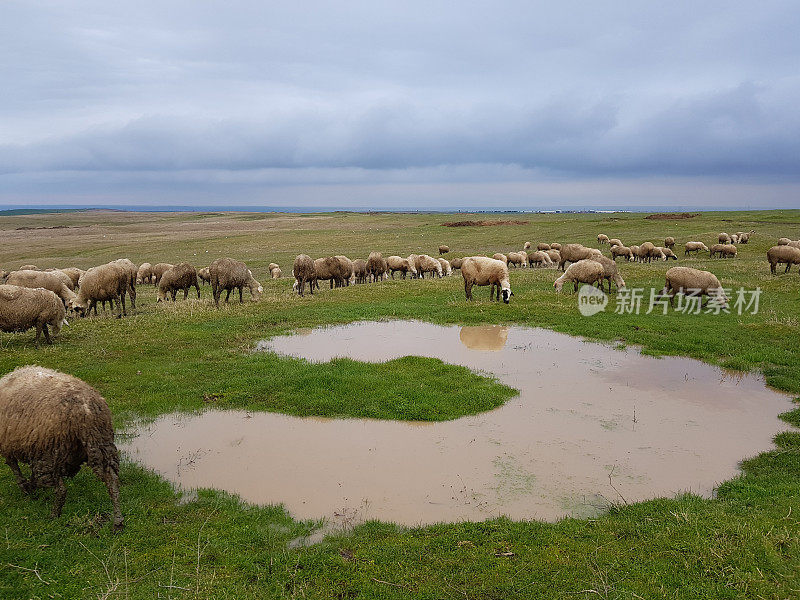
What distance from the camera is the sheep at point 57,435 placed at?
6.95 meters

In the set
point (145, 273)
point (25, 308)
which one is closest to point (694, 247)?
point (145, 273)

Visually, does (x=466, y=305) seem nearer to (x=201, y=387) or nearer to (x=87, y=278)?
(x=201, y=387)

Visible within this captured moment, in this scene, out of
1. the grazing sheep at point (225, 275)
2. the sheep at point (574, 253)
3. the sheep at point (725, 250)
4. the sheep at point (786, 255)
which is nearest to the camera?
the grazing sheep at point (225, 275)

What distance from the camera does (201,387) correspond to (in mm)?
12750

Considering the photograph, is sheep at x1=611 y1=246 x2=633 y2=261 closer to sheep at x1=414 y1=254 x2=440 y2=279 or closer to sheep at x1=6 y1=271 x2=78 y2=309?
sheep at x1=414 y1=254 x2=440 y2=279

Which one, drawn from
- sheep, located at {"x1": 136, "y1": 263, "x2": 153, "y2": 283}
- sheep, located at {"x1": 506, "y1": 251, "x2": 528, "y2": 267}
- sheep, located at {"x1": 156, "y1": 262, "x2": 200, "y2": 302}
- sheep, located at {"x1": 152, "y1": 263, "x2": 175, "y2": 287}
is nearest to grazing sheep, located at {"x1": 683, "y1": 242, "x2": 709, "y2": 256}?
sheep, located at {"x1": 506, "y1": 251, "x2": 528, "y2": 267}

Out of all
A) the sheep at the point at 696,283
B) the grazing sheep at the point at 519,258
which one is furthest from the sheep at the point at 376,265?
the sheep at the point at 696,283

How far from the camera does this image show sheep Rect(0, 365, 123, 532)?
6.95m

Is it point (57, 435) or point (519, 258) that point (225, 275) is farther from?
point (519, 258)

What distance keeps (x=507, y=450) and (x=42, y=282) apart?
22.7m

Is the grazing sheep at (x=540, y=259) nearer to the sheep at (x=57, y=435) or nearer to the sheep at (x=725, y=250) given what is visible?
the sheep at (x=725, y=250)
